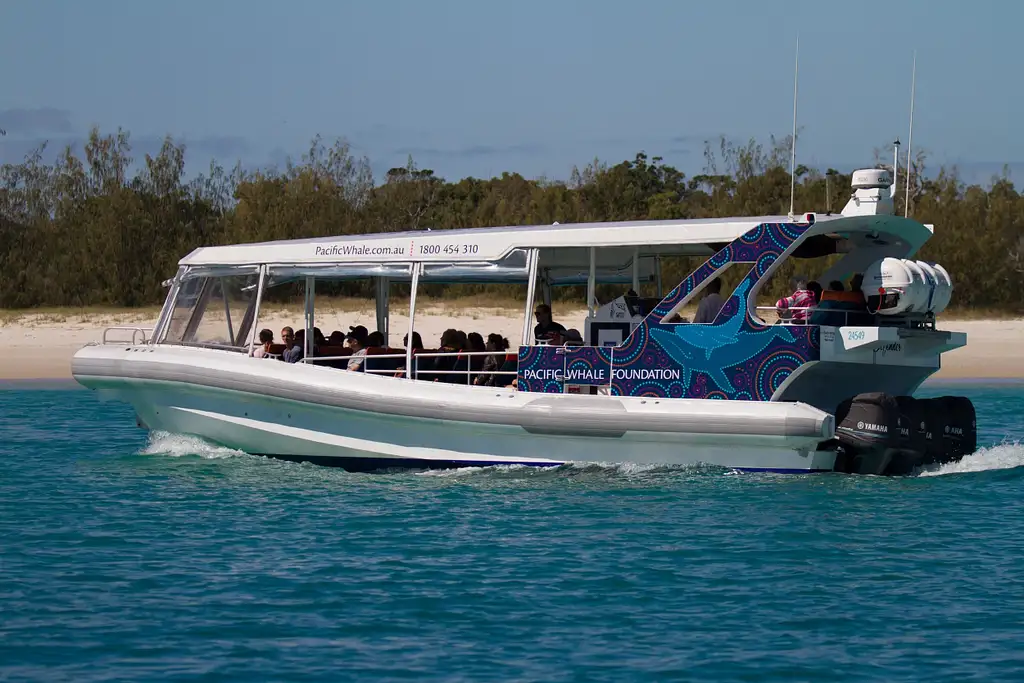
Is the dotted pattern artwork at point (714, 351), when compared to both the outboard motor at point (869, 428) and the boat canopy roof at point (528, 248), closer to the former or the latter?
the boat canopy roof at point (528, 248)

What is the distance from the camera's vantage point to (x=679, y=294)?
11359mm

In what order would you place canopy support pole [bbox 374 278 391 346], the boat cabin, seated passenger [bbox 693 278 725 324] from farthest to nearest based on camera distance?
canopy support pole [bbox 374 278 391 346] → seated passenger [bbox 693 278 725 324] → the boat cabin

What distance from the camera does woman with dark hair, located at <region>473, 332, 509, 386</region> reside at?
41.1ft

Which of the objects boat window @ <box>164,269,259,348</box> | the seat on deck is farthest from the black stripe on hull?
Answer: the seat on deck

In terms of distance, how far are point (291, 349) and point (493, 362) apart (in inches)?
74.0

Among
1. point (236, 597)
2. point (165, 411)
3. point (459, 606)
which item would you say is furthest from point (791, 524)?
point (165, 411)

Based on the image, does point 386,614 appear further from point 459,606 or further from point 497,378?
point 497,378

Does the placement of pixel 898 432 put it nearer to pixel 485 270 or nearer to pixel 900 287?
pixel 900 287

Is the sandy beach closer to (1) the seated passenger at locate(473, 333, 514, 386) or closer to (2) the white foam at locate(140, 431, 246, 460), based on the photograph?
(2) the white foam at locate(140, 431, 246, 460)

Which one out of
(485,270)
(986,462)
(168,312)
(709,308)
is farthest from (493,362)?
(986,462)

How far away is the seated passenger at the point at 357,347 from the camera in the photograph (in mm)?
12719

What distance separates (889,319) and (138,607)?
6415 millimetres

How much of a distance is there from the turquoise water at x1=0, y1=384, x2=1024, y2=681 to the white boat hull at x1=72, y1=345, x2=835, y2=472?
0.71ft

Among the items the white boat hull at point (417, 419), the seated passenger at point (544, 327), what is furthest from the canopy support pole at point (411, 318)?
the seated passenger at point (544, 327)
